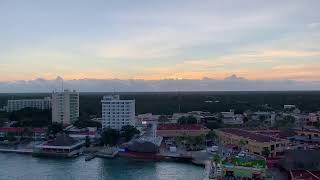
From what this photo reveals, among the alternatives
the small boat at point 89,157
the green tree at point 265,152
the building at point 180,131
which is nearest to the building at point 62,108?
the building at point 180,131

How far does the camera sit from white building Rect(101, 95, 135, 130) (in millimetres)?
17969

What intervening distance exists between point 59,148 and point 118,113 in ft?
13.8

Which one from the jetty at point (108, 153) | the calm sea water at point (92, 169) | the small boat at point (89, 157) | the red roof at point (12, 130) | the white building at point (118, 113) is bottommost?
the calm sea water at point (92, 169)

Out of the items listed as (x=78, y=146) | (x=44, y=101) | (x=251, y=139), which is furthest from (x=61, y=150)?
(x=44, y=101)

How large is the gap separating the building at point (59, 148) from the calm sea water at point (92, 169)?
59 cm

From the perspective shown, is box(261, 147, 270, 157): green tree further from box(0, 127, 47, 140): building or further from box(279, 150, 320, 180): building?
box(0, 127, 47, 140): building

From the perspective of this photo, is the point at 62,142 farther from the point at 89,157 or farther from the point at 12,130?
the point at 12,130

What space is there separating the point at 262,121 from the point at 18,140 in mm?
11136

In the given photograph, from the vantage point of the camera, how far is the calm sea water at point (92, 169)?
10508mm

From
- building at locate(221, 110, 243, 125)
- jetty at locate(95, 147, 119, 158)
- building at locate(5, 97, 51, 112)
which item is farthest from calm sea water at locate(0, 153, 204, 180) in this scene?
building at locate(5, 97, 51, 112)

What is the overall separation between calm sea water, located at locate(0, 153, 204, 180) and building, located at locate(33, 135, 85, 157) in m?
0.59

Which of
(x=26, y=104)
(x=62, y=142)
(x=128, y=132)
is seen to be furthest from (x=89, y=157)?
(x=26, y=104)

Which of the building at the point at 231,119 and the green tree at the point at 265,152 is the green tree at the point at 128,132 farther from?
the building at the point at 231,119

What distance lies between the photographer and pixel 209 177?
363 inches
